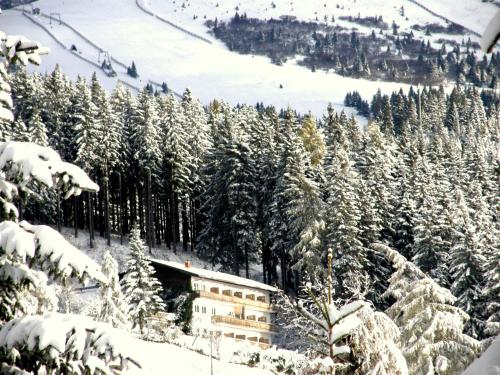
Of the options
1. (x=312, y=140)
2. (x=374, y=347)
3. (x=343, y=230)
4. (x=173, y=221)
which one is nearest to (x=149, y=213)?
(x=173, y=221)

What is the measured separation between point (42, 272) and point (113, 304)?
5340cm

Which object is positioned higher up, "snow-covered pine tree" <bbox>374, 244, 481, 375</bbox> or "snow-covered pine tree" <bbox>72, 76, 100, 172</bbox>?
"snow-covered pine tree" <bbox>374, 244, 481, 375</bbox>

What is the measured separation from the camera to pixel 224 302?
77.9m

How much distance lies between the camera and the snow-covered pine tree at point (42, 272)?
9.44 m

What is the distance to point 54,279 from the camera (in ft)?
31.9

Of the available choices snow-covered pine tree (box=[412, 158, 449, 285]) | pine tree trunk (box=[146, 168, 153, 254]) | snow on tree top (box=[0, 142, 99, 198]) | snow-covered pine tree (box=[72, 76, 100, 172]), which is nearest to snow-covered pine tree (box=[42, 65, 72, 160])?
snow-covered pine tree (box=[72, 76, 100, 172])

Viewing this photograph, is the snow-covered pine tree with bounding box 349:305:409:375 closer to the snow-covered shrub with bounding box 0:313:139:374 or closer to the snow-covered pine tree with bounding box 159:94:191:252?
the snow-covered shrub with bounding box 0:313:139:374

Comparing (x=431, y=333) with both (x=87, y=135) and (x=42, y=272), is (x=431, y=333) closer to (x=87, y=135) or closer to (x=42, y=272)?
(x=42, y=272)

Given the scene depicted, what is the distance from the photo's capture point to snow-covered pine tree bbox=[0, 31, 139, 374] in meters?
9.44

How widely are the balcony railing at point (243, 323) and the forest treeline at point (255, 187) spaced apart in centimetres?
530

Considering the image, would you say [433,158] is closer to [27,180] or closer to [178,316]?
[178,316]

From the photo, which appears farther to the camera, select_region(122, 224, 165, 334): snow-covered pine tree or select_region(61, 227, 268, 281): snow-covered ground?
select_region(61, 227, 268, 281): snow-covered ground

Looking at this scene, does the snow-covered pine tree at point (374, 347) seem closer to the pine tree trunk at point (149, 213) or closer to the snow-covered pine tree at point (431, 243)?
the snow-covered pine tree at point (431, 243)

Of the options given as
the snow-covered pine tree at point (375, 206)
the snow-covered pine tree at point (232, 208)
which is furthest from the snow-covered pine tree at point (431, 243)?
the snow-covered pine tree at point (232, 208)
